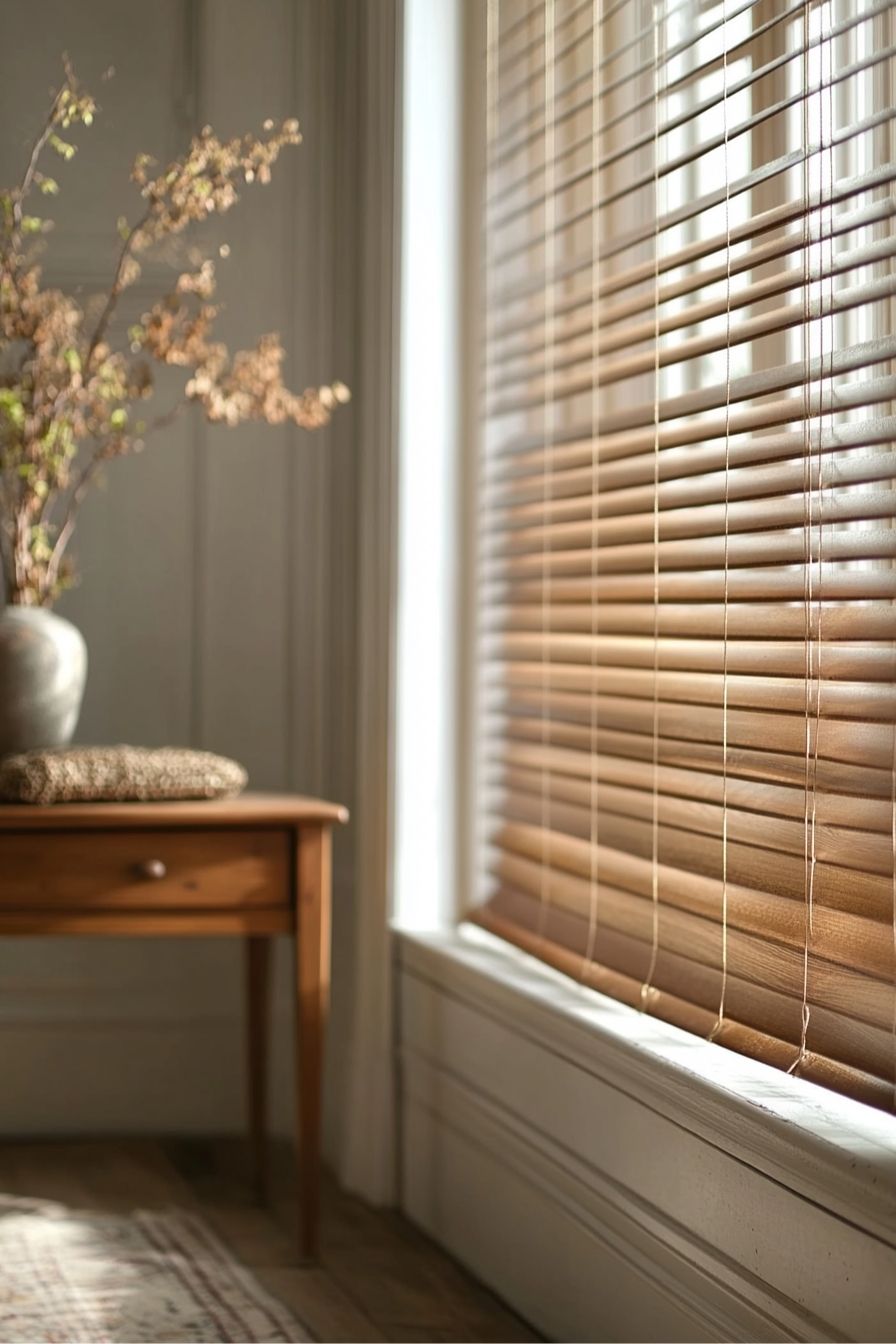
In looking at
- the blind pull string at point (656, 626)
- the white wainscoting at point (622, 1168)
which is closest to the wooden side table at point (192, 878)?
the white wainscoting at point (622, 1168)

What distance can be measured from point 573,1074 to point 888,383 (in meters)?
0.96

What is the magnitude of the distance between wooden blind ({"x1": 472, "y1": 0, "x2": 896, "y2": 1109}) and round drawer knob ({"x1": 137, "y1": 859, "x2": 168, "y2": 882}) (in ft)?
1.68

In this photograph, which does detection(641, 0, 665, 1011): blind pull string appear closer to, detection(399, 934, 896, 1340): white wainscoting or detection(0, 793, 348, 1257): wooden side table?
detection(399, 934, 896, 1340): white wainscoting

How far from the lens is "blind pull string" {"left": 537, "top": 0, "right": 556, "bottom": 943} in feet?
7.33

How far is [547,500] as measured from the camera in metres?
2.26

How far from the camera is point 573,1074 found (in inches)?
77.5

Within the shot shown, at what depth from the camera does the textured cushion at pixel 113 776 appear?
88.3 inches

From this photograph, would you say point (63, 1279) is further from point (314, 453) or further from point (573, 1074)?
point (314, 453)

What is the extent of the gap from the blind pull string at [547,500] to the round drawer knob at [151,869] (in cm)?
54

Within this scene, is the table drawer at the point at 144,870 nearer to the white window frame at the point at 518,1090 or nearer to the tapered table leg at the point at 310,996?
the tapered table leg at the point at 310,996

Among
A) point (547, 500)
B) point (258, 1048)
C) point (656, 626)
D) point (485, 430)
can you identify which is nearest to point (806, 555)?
point (656, 626)

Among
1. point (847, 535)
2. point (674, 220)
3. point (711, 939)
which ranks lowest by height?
point (711, 939)

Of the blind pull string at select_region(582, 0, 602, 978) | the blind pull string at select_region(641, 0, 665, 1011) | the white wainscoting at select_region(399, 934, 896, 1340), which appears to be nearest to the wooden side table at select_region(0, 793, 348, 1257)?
the white wainscoting at select_region(399, 934, 896, 1340)

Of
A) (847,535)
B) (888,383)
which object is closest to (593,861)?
(847,535)
